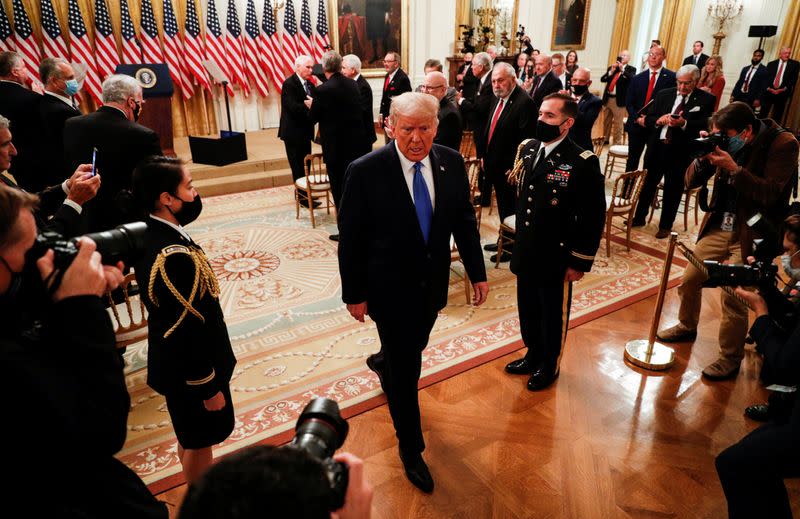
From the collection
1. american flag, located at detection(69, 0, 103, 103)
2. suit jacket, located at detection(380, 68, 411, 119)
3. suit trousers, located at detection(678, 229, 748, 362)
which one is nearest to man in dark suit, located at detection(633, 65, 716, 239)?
suit trousers, located at detection(678, 229, 748, 362)

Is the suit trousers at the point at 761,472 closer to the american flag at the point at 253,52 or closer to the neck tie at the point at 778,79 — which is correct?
the american flag at the point at 253,52

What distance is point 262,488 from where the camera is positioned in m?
0.66

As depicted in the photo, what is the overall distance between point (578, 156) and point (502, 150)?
7.61 feet

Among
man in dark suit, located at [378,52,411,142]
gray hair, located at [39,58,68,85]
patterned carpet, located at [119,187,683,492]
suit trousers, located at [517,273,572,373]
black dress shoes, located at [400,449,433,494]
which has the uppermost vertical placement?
gray hair, located at [39,58,68,85]

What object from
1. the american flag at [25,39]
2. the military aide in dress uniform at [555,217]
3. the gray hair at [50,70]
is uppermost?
the american flag at [25,39]

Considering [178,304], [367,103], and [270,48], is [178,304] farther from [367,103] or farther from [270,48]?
[270,48]

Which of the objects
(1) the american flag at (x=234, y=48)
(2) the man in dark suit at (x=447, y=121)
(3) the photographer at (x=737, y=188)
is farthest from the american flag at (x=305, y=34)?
(3) the photographer at (x=737, y=188)

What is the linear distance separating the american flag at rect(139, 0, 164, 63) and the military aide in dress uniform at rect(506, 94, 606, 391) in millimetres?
8041

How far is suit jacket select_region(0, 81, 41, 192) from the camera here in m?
3.75

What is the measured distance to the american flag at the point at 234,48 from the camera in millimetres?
9109

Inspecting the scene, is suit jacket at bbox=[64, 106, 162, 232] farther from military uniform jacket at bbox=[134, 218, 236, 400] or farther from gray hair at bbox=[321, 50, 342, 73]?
gray hair at bbox=[321, 50, 342, 73]

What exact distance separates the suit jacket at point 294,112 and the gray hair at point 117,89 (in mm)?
3035

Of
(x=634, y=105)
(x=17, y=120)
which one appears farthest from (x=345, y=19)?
(x=17, y=120)

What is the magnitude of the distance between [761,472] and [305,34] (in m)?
10.3
